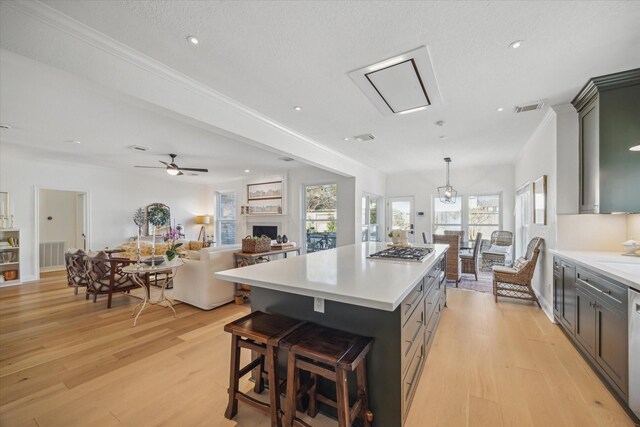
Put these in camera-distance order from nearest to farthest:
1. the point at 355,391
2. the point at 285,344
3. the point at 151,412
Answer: the point at 285,344
the point at 355,391
the point at 151,412

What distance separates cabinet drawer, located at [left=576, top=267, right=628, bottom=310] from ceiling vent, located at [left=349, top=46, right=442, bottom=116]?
2.11 metres

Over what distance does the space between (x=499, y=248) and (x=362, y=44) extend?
6.05 meters

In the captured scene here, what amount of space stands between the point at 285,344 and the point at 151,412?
1.20m

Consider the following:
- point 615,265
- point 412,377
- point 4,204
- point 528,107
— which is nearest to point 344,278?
point 412,377

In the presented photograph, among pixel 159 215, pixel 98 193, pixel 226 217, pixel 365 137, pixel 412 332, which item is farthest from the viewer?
pixel 226 217

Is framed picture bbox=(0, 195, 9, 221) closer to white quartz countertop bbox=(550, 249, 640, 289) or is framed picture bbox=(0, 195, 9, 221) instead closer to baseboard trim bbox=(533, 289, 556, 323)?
white quartz countertop bbox=(550, 249, 640, 289)

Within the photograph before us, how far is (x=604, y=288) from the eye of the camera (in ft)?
6.50

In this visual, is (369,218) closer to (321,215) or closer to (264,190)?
(321,215)

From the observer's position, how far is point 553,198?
323cm

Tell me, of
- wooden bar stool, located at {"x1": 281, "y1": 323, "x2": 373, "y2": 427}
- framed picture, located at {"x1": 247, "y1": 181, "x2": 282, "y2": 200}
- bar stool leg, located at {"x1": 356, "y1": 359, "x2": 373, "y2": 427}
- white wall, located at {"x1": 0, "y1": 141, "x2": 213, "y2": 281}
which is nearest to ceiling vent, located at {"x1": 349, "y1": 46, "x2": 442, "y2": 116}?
wooden bar stool, located at {"x1": 281, "y1": 323, "x2": 373, "y2": 427}

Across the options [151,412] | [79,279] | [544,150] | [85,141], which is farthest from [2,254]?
[544,150]

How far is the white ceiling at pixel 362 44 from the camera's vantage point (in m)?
1.62

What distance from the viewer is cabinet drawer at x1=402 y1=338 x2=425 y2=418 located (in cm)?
162

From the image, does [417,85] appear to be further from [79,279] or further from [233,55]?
[79,279]
